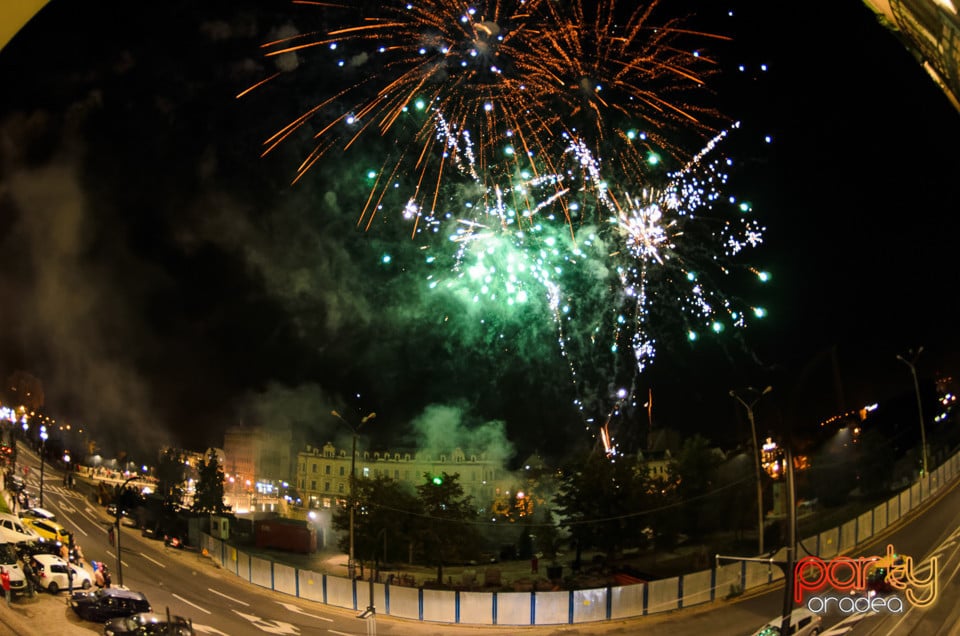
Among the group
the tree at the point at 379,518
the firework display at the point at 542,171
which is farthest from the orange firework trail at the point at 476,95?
the tree at the point at 379,518

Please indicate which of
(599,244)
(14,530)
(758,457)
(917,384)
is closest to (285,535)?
(14,530)

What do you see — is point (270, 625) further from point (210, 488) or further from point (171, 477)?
point (171, 477)

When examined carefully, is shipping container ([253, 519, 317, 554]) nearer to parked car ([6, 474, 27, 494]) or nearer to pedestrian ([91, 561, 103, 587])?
pedestrian ([91, 561, 103, 587])

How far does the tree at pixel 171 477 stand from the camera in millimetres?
5277

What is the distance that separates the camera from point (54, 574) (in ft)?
14.4

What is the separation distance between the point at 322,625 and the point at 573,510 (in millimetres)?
3410

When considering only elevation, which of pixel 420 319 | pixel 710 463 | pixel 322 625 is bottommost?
pixel 322 625

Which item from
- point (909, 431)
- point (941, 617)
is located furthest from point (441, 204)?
point (941, 617)

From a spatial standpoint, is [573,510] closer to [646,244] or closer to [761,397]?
[761,397]

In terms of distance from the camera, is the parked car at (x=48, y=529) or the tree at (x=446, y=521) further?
the tree at (x=446, y=521)

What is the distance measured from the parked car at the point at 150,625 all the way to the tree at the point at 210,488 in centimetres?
107

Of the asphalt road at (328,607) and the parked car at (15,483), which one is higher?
the parked car at (15,483)

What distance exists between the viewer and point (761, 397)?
6848mm

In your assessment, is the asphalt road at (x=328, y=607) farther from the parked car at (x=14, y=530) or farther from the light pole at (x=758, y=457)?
the light pole at (x=758, y=457)
